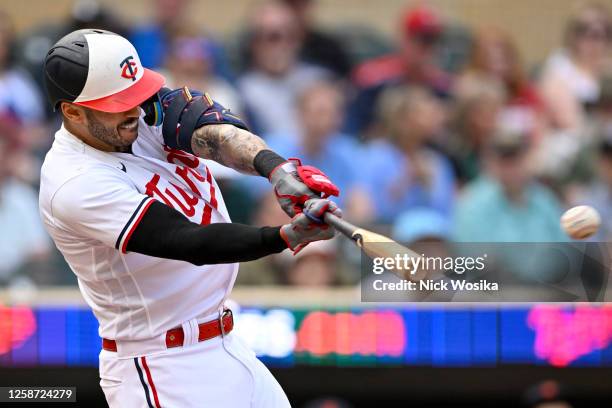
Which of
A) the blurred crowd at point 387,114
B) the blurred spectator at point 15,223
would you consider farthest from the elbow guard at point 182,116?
the blurred spectator at point 15,223

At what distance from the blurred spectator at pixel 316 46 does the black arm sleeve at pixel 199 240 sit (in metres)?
5.44

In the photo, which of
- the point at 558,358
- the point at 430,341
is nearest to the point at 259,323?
the point at 430,341

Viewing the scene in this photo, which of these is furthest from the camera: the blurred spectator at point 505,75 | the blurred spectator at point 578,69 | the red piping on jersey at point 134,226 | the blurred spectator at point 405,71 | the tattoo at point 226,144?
the blurred spectator at point 578,69

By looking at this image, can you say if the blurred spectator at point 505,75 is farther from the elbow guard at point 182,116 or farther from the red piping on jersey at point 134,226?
the red piping on jersey at point 134,226

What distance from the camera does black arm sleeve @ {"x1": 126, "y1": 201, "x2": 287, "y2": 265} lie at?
134 inches

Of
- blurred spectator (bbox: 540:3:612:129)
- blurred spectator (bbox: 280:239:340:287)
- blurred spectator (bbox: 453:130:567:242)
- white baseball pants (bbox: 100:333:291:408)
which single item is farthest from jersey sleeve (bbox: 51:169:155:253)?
blurred spectator (bbox: 540:3:612:129)

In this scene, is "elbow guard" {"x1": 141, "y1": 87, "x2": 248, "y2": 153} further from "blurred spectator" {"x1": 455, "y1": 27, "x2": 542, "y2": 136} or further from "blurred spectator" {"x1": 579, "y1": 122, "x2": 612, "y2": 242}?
"blurred spectator" {"x1": 455, "y1": 27, "x2": 542, "y2": 136}

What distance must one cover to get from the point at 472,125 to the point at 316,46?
1.41m

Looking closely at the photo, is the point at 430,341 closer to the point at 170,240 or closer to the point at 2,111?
the point at 170,240

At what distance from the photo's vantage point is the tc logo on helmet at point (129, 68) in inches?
147

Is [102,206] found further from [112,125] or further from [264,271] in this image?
[264,271]

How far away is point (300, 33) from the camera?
8.85m

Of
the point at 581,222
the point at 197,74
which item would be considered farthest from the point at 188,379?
the point at 197,74

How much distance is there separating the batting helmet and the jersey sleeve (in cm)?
25
